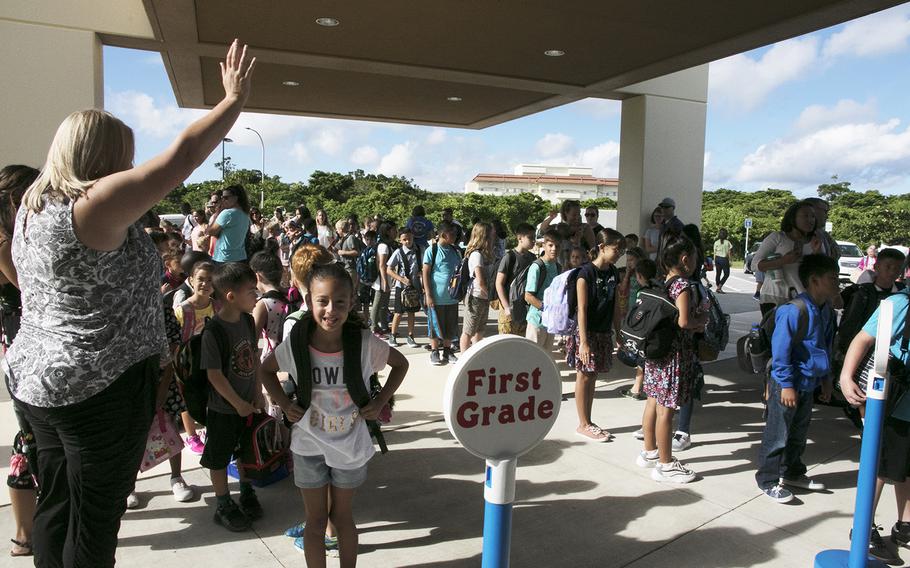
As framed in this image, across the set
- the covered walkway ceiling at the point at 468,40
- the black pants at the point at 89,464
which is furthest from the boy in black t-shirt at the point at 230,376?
the covered walkway ceiling at the point at 468,40

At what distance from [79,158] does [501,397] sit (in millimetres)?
1509

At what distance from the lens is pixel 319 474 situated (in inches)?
110

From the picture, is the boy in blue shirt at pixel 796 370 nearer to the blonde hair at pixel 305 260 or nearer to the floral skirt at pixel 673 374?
the floral skirt at pixel 673 374

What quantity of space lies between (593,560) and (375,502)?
138 cm

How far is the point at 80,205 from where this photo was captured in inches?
74.1

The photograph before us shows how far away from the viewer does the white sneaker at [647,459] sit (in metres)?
4.55

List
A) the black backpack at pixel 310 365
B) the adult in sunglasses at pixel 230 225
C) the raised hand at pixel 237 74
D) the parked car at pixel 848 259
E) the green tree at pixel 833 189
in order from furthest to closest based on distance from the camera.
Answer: the green tree at pixel 833 189 < the parked car at pixel 848 259 < the adult in sunglasses at pixel 230 225 < the black backpack at pixel 310 365 < the raised hand at pixel 237 74

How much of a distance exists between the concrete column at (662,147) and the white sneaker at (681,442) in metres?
5.13

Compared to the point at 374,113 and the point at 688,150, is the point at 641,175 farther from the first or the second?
the point at 374,113

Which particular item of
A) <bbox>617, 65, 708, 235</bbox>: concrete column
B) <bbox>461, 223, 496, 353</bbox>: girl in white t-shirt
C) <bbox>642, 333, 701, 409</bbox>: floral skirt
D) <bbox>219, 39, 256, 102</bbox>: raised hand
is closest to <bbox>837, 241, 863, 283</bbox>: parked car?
<bbox>617, 65, 708, 235</bbox>: concrete column

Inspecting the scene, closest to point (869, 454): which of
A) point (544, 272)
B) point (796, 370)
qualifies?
point (796, 370)

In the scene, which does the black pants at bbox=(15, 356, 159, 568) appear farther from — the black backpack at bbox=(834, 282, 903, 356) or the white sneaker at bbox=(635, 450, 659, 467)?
the black backpack at bbox=(834, 282, 903, 356)

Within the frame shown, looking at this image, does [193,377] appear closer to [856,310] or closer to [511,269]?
[511,269]

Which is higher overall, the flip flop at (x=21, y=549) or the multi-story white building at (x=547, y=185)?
the multi-story white building at (x=547, y=185)
